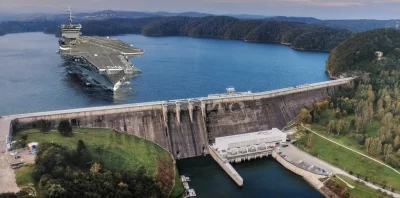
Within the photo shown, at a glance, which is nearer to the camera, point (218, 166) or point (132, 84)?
point (218, 166)

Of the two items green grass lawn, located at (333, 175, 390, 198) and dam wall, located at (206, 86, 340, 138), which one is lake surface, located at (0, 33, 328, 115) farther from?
green grass lawn, located at (333, 175, 390, 198)

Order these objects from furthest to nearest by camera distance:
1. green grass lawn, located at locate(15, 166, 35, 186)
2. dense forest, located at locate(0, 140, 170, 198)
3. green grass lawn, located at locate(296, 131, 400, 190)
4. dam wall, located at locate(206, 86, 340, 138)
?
dam wall, located at locate(206, 86, 340, 138) → green grass lawn, located at locate(296, 131, 400, 190) → green grass lawn, located at locate(15, 166, 35, 186) → dense forest, located at locate(0, 140, 170, 198)

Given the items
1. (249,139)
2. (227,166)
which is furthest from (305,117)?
(227,166)

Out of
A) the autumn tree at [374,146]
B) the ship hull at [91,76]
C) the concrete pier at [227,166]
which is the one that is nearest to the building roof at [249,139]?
the concrete pier at [227,166]

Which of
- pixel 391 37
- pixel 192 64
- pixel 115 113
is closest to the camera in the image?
pixel 115 113

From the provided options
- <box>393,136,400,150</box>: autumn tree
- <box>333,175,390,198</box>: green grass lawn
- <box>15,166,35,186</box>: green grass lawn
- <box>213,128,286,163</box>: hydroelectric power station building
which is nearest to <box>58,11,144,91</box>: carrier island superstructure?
<box>213,128,286,163</box>: hydroelectric power station building

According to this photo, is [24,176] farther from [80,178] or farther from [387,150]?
[387,150]

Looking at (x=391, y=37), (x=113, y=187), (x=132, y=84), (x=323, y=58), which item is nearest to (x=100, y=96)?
(x=132, y=84)

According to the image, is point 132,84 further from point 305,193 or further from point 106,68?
point 305,193
